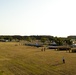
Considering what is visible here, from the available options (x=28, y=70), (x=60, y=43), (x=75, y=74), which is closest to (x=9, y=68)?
(x=28, y=70)

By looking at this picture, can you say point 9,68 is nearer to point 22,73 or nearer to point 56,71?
point 22,73

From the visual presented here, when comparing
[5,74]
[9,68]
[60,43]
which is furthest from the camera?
[60,43]

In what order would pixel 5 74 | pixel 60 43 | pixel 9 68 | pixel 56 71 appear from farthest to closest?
pixel 60 43 → pixel 9 68 → pixel 56 71 → pixel 5 74

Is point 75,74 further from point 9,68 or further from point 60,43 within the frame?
point 60,43

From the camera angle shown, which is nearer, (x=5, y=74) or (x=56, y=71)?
(x=5, y=74)

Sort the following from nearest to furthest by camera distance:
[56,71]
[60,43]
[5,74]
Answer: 1. [5,74]
2. [56,71]
3. [60,43]

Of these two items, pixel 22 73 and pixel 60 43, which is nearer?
pixel 22 73

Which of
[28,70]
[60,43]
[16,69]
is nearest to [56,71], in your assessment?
[28,70]

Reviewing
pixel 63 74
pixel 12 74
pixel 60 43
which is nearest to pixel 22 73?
pixel 12 74

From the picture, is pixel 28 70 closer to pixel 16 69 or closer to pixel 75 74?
pixel 16 69
